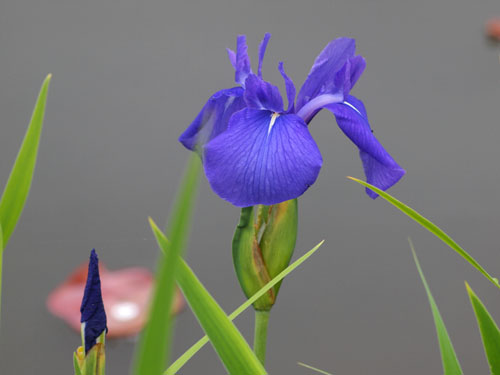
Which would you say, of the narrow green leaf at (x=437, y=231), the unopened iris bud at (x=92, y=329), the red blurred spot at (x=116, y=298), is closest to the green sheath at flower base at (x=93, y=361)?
the unopened iris bud at (x=92, y=329)

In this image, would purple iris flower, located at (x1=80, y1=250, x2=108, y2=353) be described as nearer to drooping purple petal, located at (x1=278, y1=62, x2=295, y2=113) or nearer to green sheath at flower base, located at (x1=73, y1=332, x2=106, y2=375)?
green sheath at flower base, located at (x1=73, y1=332, x2=106, y2=375)

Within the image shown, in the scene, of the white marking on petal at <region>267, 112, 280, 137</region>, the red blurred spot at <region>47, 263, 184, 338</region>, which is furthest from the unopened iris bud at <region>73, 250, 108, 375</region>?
the red blurred spot at <region>47, 263, 184, 338</region>

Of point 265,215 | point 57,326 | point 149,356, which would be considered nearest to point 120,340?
point 57,326

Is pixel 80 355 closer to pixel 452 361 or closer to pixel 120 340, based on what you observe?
pixel 452 361

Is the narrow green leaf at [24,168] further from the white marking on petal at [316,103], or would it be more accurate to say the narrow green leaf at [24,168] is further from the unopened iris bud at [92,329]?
the white marking on petal at [316,103]

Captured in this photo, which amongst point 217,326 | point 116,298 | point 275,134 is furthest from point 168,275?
point 116,298

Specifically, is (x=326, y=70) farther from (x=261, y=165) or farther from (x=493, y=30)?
(x=493, y=30)
